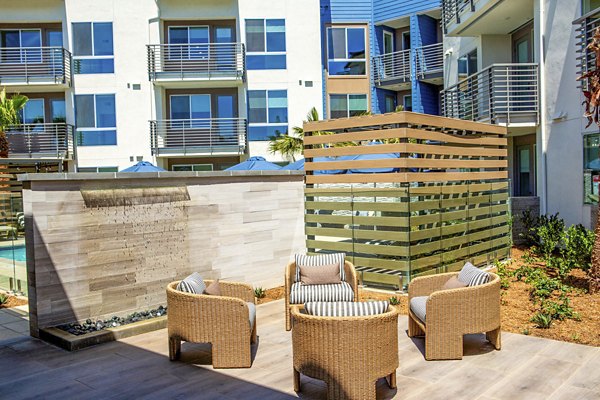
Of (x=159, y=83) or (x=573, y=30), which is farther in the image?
(x=159, y=83)

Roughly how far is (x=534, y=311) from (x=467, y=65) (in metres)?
13.3

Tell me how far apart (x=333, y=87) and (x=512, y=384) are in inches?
773

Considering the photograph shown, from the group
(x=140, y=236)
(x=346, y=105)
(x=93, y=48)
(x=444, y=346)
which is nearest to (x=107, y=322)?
(x=140, y=236)

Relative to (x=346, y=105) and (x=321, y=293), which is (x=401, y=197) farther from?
(x=346, y=105)

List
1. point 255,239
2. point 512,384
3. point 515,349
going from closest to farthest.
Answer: point 512,384 < point 515,349 < point 255,239

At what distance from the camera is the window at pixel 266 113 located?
859 inches

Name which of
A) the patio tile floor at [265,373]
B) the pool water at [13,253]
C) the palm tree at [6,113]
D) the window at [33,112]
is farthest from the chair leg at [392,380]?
the window at [33,112]

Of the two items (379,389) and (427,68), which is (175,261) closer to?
(379,389)

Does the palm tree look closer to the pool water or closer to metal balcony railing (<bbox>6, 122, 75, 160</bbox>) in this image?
metal balcony railing (<bbox>6, 122, 75, 160</bbox>)

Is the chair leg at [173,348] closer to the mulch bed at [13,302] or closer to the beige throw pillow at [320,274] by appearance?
the beige throw pillow at [320,274]

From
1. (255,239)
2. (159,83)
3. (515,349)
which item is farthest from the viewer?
(159,83)

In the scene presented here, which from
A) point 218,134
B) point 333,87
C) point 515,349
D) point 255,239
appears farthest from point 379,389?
point 333,87

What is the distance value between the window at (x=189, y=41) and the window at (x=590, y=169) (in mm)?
15722

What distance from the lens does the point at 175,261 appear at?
788 centimetres
